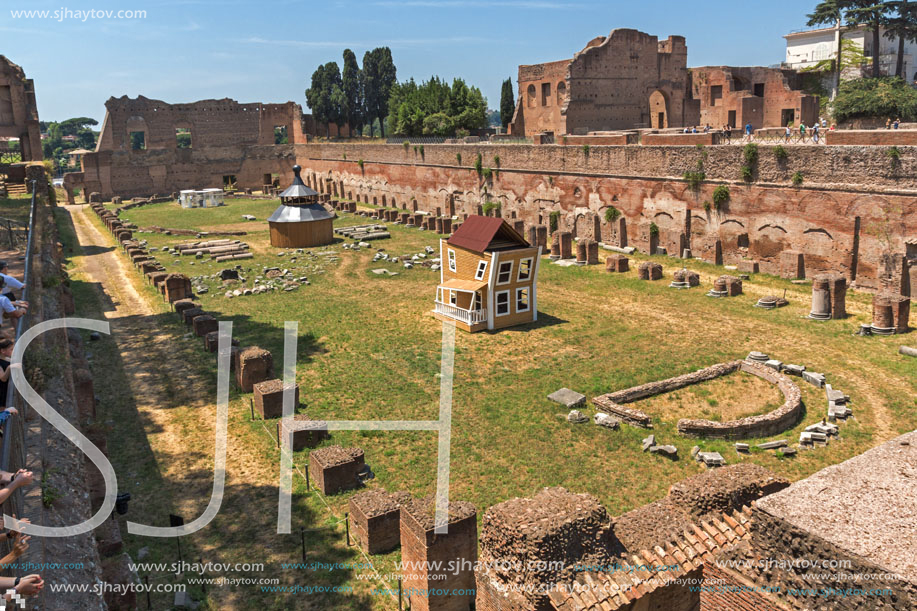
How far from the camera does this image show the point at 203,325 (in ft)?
52.4

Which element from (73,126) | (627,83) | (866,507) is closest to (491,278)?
(866,507)

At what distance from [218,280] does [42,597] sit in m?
18.1

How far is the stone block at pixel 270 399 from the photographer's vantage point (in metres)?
11.8

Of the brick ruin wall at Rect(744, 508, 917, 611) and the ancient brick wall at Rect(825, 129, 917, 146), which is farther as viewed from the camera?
the ancient brick wall at Rect(825, 129, 917, 146)

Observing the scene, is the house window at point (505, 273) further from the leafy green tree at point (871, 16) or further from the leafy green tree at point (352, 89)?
the leafy green tree at point (352, 89)

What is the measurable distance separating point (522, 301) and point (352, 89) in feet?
154

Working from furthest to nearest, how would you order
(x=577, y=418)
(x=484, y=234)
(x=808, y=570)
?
Result: (x=484, y=234) < (x=577, y=418) < (x=808, y=570)

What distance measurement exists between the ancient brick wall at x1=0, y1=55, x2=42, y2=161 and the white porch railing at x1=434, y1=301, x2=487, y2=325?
28253mm

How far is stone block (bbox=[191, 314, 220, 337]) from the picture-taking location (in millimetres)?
15977

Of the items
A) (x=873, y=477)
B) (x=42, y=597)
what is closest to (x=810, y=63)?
(x=873, y=477)

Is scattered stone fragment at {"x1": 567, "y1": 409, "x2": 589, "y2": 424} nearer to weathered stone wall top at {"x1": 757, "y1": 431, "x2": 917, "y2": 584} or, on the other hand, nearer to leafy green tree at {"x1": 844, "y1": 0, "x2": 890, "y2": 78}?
weathered stone wall top at {"x1": 757, "y1": 431, "x2": 917, "y2": 584}

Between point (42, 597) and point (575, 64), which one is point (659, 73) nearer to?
point (575, 64)

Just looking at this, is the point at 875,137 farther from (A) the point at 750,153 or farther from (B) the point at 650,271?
(B) the point at 650,271

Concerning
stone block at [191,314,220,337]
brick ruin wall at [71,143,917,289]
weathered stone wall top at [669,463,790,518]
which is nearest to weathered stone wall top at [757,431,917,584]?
weathered stone wall top at [669,463,790,518]
